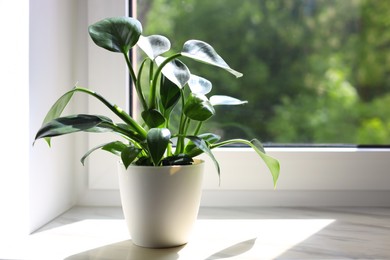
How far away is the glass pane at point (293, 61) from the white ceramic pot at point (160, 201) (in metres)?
0.34

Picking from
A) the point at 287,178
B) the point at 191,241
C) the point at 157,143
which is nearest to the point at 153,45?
the point at 157,143

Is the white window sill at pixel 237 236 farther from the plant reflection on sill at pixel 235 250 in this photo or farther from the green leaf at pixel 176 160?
the green leaf at pixel 176 160

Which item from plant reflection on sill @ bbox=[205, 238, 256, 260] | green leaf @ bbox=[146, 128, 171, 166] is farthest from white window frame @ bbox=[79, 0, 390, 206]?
green leaf @ bbox=[146, 128, 171, 166]

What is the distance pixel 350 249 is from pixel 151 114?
342 mm

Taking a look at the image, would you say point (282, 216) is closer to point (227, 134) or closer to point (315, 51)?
point (227, 134)

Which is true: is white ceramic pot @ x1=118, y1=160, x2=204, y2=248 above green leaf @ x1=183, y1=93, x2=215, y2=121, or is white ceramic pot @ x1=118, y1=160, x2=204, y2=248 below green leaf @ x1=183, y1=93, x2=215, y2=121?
below

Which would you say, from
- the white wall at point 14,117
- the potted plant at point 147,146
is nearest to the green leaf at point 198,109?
the potted plant at point 147,146

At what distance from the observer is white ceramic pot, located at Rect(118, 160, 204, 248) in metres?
0.71

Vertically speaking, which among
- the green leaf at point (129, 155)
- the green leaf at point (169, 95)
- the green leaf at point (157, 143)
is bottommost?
the green leaf at point (129, 155)

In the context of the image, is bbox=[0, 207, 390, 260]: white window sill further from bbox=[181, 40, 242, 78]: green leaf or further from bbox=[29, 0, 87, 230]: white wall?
bbox=[181, 40, 242, 78]: green leaf

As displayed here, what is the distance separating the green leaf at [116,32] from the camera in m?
0.68

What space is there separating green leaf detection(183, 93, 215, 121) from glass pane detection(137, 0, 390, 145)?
33 cm

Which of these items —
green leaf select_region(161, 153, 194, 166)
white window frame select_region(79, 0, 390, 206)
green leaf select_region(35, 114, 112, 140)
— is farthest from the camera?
white window frame select_region(79, 0, 390, 206)

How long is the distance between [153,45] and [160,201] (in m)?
0.22
